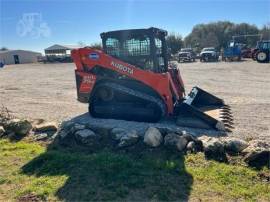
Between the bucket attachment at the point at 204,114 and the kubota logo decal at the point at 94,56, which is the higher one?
the kubota logo decal at the point at 94,56

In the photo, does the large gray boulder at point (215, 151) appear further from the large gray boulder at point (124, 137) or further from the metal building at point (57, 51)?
the metal building at point (57, 51)

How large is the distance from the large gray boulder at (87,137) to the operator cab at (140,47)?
8.21 feet

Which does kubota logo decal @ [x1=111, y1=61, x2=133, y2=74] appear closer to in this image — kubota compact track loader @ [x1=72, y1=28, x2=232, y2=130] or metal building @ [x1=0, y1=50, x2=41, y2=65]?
kubota compact track loader @ [x1=72, y1=28, x2=232, y2=130]

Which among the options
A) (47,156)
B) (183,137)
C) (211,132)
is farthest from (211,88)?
(47,156)

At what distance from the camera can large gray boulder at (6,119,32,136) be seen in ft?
25.5

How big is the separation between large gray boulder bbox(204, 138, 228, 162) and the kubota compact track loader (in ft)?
6.04

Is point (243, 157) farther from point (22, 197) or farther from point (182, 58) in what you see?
point (182, 58)

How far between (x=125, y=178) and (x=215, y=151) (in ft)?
5.74

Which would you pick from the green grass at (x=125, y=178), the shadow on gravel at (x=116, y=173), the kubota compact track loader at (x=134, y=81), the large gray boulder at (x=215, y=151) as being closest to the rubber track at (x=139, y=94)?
the kubota compact track loader at (x=134, y=81)

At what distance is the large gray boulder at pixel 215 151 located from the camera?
5659mm

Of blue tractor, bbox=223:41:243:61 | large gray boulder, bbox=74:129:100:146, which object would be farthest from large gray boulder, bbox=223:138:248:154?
blue tractor, bbox=223:41:243:61

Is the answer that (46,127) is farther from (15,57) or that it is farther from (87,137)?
(15,57)

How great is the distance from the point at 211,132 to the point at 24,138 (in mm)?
4317

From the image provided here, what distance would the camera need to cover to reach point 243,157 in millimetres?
5613
